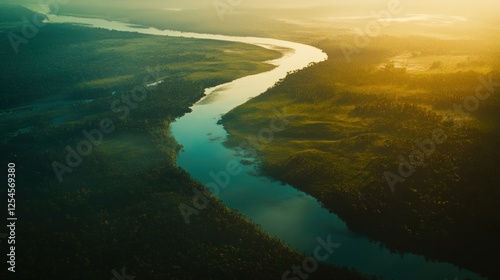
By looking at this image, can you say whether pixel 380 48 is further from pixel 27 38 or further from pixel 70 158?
pixel 27 38

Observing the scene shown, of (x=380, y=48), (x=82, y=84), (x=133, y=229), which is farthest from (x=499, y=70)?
(x=82, y=84)
